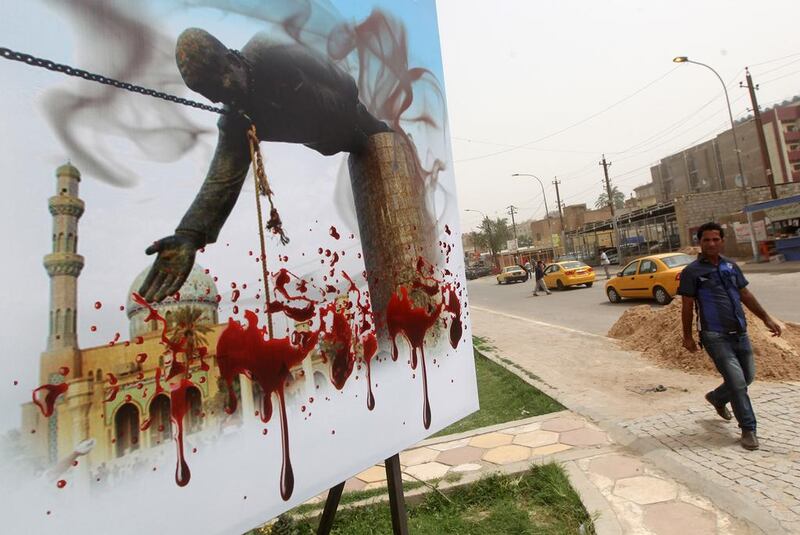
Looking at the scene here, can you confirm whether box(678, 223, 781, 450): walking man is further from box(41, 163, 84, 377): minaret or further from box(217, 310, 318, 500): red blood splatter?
box(41, 163, 84, 377): minaret

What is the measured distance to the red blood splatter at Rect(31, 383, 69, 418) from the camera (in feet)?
3.41

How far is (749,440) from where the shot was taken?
3.49 metres

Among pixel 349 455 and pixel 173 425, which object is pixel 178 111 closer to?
pixel 173 425

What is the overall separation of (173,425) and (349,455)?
714 millimetres

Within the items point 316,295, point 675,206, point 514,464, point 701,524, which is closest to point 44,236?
point 316,295

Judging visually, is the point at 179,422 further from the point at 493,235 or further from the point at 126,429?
the point at 493,235

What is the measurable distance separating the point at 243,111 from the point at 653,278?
1329 centimetres

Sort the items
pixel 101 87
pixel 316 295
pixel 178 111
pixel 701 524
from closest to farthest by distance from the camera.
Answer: pixel 101 87 → pixel 178 111 → pixel 316 295 → pixel 701 524

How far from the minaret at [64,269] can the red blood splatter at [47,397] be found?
33 mm

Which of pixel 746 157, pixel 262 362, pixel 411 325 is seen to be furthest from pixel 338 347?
pixel 746 157

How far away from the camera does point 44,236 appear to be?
3.51 ft

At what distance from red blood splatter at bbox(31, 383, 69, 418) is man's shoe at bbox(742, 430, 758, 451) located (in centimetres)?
430

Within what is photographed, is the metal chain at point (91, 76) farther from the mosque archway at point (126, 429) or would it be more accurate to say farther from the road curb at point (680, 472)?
the road curb at point (680, 472)

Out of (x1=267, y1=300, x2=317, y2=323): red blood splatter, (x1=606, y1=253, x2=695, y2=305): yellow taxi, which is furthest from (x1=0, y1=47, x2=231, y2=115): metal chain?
(x1=606, y1=253, x2=695, y2=305): yellow taxi
